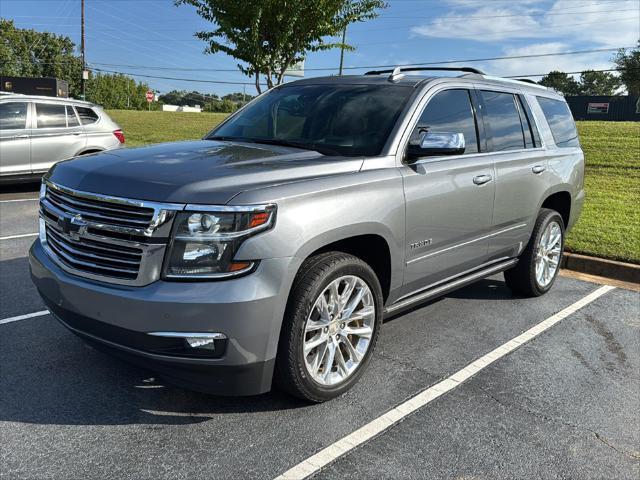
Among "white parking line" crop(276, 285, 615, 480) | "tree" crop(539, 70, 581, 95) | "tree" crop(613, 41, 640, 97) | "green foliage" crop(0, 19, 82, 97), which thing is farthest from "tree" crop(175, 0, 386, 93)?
"green foliage" crop(0, 19, 82, 97)

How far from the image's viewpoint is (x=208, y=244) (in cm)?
272

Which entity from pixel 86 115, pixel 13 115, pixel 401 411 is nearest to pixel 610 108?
pixel 86 115

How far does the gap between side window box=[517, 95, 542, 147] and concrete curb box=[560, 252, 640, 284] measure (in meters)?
2.18

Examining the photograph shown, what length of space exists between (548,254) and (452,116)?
6.95 ft

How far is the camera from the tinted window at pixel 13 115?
33.4 feet

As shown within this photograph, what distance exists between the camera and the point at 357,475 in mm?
2682

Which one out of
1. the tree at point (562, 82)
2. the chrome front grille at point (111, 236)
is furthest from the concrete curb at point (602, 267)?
the tree at point (562, 82)

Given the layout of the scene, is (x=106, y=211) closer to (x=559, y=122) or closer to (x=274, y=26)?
(x=559, y=122)

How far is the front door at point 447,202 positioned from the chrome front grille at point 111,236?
1612mm

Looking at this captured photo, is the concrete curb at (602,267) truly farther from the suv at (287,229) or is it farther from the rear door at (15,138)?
the rear door at (15,138)

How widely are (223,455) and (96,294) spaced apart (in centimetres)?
101

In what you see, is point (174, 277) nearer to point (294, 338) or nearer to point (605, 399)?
point (294, 338)

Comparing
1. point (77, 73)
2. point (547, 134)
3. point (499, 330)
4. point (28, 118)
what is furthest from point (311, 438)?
point (77, 73)

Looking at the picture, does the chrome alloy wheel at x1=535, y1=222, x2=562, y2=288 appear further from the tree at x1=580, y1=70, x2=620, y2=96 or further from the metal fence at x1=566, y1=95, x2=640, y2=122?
the tree at x1=580, y1=70, x2=620, y2=96
